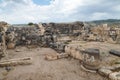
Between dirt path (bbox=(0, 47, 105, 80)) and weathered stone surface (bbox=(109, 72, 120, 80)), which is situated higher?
weathered stone surface (bbox=(109, 72, 120, 80))

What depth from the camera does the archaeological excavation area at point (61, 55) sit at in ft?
23.0

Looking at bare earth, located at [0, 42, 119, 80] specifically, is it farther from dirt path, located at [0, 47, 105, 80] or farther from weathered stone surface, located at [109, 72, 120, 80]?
weathered stone surface, located at [109, 72, 120, 80]

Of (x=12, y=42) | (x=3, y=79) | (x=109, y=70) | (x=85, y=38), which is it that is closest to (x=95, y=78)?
(x=109, y=70)

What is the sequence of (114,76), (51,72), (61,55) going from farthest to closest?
(61,55) → (51,72) → (114,76)

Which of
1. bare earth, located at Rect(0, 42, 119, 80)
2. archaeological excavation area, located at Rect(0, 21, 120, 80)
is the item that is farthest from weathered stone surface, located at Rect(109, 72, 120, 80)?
bare earth, located at Rect(0, 42, 119, 80)

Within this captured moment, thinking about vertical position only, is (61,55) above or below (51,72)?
above

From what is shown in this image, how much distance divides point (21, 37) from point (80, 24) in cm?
540

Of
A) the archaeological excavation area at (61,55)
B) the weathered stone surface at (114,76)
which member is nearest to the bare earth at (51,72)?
the archaeological excavation area at (61,55)

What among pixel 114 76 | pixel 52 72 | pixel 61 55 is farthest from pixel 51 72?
pixel 114 76

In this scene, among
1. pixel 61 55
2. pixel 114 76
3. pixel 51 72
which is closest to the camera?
pixel 114 76

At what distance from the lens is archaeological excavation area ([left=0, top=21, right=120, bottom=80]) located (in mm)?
7004

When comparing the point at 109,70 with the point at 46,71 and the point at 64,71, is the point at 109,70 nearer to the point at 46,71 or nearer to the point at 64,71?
the point at 64,71

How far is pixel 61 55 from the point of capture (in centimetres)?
987

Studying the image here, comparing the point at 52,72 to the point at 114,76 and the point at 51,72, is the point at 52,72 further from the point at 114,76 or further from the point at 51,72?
the point at 114,76
